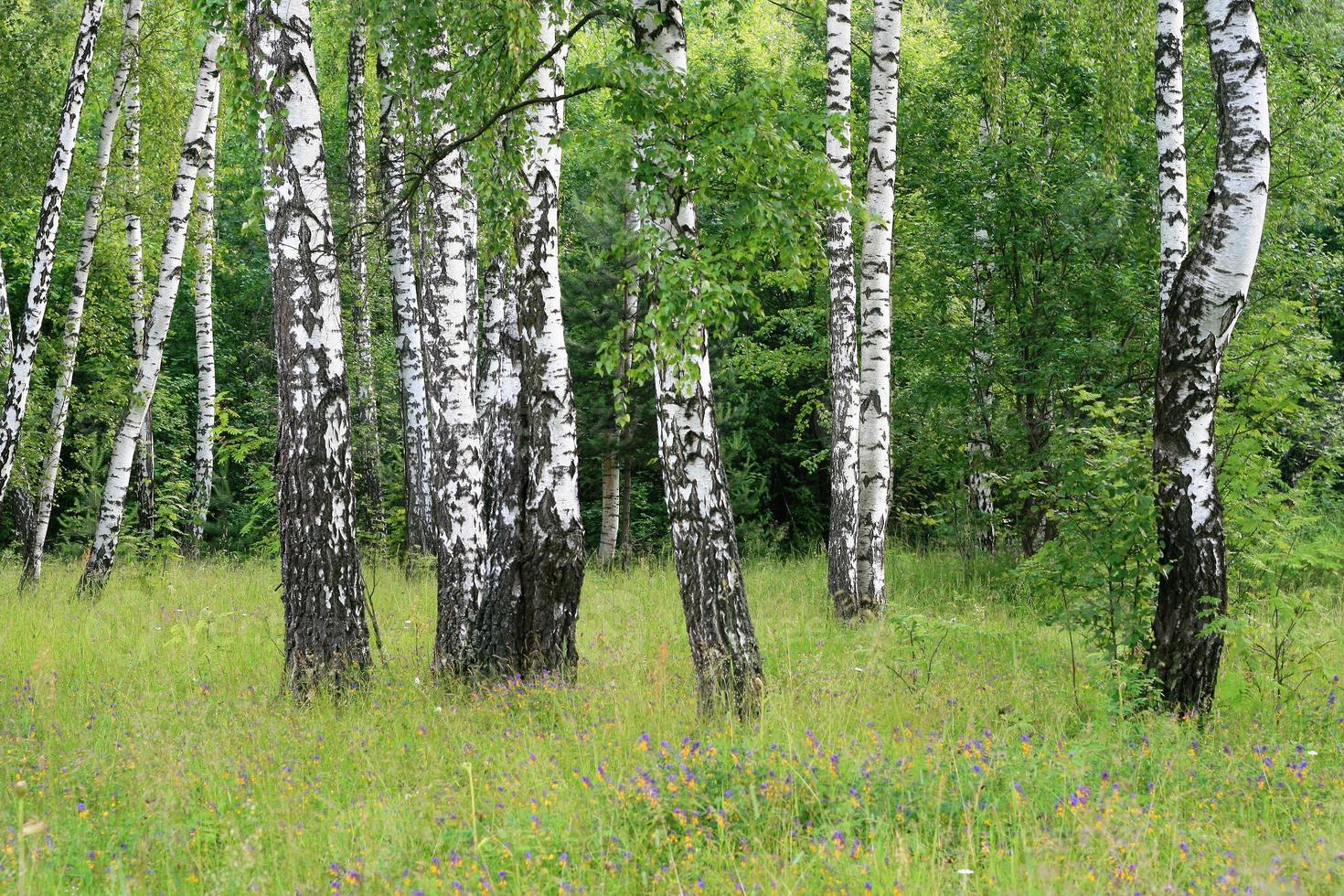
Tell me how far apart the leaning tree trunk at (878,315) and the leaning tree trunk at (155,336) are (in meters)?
7.05

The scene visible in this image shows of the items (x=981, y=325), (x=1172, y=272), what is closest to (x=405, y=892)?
(x=1172, y=272)

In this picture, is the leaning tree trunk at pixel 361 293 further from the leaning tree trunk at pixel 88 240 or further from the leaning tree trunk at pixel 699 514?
the leaning tree trunk at pixel 699 514

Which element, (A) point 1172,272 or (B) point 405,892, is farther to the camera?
(A) point 1172,272

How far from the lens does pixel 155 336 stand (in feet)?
38.9

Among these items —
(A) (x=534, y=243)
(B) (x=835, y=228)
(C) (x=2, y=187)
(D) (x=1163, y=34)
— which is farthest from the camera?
(C) (x=2, y=187)

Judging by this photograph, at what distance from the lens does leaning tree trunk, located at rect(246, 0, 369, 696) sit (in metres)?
6.52

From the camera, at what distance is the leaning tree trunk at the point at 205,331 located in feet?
45.4

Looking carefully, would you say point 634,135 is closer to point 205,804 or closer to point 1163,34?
point 205,804

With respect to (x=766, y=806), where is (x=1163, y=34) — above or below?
above

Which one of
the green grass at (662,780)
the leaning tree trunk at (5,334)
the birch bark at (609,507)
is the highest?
the leaning tree trunk at (5,334)

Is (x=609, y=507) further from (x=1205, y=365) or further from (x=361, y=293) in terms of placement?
(x=1205, y=365)

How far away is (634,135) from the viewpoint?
18.3 feet

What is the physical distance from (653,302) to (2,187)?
45.5 ft

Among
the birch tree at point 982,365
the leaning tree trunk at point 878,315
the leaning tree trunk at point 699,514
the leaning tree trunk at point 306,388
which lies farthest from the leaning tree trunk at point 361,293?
the leaning tree trunk at point 699,514
